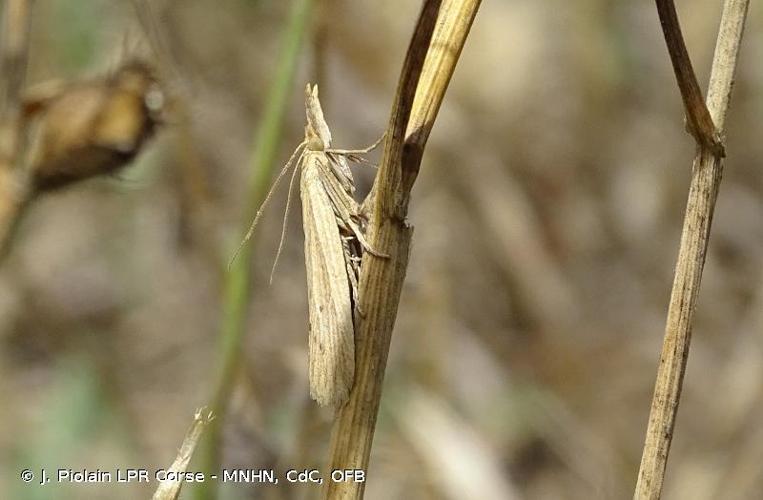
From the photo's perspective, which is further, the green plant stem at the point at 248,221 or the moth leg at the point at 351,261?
the green plant stem at the point at 248,221

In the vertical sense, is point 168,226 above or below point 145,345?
above

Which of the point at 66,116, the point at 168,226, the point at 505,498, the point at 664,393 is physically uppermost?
the point at 66,116

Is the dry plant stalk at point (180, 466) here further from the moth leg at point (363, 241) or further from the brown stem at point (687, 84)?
the brown stem at point (687, 84)

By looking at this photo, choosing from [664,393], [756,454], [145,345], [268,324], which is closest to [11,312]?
[145,345]

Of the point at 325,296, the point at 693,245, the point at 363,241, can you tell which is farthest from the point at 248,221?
the point at 693,245

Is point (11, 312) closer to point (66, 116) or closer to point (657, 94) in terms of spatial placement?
point (66, 116)

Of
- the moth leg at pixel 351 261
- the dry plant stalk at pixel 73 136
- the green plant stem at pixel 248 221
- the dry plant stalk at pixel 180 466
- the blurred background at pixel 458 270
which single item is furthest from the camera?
the blurred background at pixel 458 270

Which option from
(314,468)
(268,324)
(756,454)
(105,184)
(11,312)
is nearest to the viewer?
(105,184)

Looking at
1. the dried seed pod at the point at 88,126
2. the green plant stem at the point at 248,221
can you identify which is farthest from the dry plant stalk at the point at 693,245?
the dried seed pod at the point at 88,126
